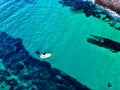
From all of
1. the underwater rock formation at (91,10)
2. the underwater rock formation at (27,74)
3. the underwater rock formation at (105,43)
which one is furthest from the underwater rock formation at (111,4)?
the underwater rock formation at (27,74)

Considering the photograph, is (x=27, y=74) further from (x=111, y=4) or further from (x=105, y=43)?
(x=111, y=4)

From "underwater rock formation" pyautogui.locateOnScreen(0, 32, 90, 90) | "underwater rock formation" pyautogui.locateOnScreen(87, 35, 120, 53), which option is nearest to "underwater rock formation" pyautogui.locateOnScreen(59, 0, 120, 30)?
"underwater rock formation" pyautogui.locateOnScreen(87, 35, 120, 53)

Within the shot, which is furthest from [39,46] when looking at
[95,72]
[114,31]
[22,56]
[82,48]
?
[114,31]

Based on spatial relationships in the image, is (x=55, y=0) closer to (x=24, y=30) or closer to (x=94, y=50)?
(x=24, y=30)

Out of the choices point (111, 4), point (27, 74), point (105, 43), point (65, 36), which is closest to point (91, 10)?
point (111, 4)

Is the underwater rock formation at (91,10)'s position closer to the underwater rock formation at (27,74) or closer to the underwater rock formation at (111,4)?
the underwater rock formation at (111,4)

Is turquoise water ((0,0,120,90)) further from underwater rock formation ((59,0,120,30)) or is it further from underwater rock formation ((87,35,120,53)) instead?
underwater rock formation ((59,0,120,30))
